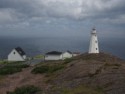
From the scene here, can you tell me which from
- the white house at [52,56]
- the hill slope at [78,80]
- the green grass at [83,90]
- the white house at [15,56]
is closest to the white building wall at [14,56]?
the white house at [15,56]

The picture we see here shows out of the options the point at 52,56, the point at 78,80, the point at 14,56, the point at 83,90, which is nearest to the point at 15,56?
the point at 14,56

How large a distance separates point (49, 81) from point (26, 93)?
6621 mm

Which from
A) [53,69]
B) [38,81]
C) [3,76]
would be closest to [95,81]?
[38,81]

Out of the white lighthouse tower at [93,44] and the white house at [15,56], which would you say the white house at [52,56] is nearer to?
the white house at [15,56]

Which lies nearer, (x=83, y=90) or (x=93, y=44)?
(x=83, y=90)

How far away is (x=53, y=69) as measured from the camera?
40688mm

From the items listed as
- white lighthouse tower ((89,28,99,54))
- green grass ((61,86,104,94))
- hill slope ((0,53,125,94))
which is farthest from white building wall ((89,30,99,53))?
green grass ((61,86,104,94))

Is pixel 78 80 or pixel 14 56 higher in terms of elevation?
pixel 14 56

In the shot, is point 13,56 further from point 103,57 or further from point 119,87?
point 119,87

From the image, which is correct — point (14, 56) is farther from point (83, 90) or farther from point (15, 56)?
point (83, 90)

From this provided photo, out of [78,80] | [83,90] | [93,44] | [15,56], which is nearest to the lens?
[83,90]

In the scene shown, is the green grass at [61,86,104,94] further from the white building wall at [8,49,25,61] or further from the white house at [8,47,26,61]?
the white building wall at [8,49,25,61]

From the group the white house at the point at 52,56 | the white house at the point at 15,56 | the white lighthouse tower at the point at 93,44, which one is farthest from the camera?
the white house at the point at 15,56

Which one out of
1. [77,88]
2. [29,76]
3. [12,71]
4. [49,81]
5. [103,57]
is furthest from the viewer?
[103,57]
